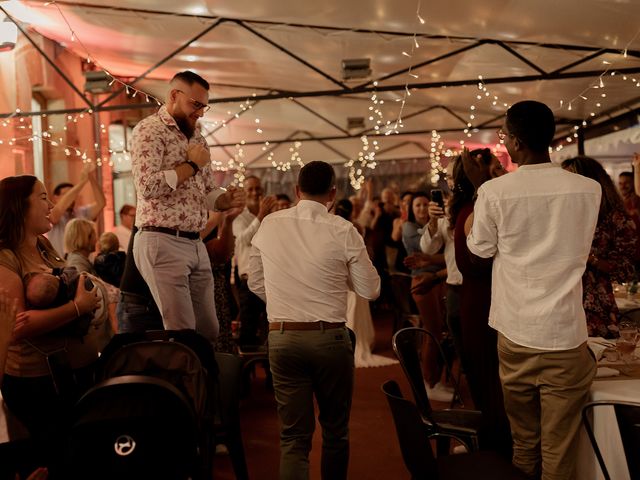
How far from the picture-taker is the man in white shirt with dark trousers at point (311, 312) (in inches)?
105

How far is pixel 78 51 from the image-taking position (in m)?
9.39

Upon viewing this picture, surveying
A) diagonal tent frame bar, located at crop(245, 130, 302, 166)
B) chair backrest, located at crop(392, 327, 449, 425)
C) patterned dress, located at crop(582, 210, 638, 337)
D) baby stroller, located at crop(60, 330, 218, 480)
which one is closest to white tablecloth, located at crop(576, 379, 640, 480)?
chair backrest, located at crop(392, 327, 449, 425)

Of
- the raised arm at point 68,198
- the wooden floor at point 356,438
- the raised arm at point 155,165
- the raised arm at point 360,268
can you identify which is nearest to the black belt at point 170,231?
the raised arm at point 155,165

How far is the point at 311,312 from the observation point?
268cm

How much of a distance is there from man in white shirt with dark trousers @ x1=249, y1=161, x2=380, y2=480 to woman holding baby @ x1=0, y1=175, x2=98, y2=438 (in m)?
0.75

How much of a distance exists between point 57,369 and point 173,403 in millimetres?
704

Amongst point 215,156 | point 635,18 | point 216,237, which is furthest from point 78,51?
point 635,18

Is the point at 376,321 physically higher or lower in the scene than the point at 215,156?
lower

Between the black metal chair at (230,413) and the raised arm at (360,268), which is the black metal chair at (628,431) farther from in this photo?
the black metal chair at (230,413)

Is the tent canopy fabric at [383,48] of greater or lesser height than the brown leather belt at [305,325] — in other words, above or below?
above

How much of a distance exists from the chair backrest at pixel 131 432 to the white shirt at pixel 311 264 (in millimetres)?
718

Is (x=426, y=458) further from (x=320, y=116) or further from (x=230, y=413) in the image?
(x=320, y=116)

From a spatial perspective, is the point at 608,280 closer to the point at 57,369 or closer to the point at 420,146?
the point at 57,369

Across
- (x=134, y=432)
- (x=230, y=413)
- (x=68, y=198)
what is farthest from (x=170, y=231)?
(x=68, y=198)
